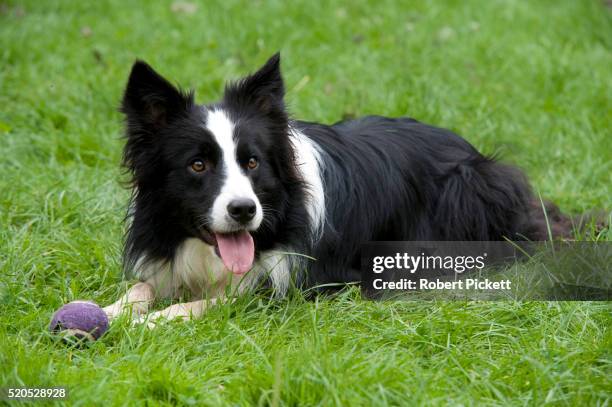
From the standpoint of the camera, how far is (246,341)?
3.56 meters

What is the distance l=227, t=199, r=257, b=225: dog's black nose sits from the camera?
12.2 feet

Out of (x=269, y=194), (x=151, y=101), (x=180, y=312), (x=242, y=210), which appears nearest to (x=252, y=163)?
(x=269, y=194)

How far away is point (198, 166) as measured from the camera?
3885 millimetres

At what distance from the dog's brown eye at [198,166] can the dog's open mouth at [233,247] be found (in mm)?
302

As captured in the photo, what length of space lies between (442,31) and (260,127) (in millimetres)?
4869

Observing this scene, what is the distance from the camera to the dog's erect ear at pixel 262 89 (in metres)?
4.14

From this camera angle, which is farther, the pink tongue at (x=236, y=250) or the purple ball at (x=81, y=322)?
the pink tongue at (x=236, y=250)

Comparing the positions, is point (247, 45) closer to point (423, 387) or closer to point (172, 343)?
point (172, 343)

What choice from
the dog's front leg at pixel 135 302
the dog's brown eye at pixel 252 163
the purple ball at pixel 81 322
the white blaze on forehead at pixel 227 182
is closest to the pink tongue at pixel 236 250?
the white blaze on forehead at pixel 227 182

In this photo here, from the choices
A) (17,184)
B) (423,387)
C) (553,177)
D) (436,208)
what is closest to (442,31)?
(553,177)

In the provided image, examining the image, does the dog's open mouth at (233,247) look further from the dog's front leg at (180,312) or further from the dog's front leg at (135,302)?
the dog's front leg at (135,302)

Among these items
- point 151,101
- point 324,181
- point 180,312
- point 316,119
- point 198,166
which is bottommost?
point 180,312

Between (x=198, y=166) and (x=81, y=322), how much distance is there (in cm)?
90

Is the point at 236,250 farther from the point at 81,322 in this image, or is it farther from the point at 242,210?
the point at 81,322
